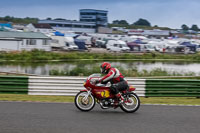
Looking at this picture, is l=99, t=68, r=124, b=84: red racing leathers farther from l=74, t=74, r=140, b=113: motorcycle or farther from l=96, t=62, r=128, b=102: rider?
l=74, t=74, r=140, b=113: motorcycle

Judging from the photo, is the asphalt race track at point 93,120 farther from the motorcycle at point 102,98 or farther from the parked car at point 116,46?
the parked car at point 116,46

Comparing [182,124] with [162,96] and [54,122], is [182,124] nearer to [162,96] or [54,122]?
[54,122]

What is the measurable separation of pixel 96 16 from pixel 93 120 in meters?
124

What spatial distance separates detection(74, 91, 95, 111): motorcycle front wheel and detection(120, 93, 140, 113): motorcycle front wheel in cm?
90

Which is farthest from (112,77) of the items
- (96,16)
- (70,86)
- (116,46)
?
(96,16)

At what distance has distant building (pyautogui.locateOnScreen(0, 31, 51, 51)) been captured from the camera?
5035 centimetres

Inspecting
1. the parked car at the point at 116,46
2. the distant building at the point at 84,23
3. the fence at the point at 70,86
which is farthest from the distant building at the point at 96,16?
the fence at the point at 70,86

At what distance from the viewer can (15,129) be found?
7.71m

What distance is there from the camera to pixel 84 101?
10.3 m

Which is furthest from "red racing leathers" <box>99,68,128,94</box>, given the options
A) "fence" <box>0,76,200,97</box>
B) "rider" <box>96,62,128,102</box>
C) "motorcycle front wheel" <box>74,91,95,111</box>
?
"fence" <box>0,76,200,97</box>

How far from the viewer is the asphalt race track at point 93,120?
791cm

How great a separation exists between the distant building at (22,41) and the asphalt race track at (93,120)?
40.4 metres

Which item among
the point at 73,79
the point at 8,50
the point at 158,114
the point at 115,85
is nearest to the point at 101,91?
the point at 115,85

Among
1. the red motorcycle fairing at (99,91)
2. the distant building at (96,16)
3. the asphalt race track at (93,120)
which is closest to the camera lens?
the asphalt race track at (93,120)
